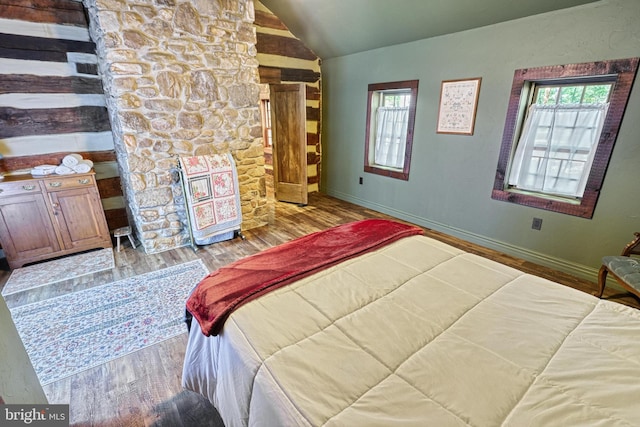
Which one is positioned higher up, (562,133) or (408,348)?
(562,133)

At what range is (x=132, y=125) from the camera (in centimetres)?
289

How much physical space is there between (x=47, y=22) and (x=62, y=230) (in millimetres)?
2095

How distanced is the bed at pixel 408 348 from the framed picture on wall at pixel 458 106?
236 cm

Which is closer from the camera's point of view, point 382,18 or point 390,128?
point 382,18

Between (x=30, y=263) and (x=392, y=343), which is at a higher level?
(x=392, y=343)

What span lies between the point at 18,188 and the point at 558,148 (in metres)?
5.17

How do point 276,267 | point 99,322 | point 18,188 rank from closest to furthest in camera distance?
point 276,267 < point 99,322 < point 18,188

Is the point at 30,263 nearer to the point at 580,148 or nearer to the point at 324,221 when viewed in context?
the point at 324,221

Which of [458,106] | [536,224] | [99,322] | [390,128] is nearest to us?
[99,322]

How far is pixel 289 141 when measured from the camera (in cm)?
483

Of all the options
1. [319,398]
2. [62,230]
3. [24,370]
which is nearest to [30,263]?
[62,230]

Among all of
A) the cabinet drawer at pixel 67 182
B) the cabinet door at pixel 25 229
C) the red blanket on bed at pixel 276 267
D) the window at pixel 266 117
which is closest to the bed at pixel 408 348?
the red blanket on bed at pixel 276 267

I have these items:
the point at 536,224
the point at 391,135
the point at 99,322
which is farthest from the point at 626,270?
the point at 99,322

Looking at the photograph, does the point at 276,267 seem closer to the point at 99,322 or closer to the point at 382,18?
the point at 99,322
